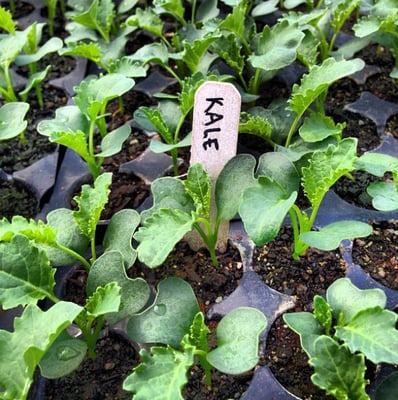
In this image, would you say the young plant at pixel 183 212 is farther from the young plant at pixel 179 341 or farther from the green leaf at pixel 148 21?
the green leaf at pixel 148 21

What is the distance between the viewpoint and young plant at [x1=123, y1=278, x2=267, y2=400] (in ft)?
2.25

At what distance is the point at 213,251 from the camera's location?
3.15 ft

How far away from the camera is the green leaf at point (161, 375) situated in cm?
67

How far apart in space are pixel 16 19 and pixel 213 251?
105 centimetres

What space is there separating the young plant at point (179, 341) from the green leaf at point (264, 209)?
0.11 meters

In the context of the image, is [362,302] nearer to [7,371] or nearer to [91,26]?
[7,371]

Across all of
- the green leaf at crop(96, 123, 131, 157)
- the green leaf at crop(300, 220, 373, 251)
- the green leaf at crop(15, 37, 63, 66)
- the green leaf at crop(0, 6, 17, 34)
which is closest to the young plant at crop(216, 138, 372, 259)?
the green leaf at crop(300, 220, 373, 251)

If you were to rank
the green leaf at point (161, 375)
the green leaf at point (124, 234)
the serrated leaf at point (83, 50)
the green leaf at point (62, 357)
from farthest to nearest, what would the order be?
the serrated leaf at point (83, 50)
the green leaf at point (124, 234)
the green leaf at point (62, 357)
the green leaf at point (161, 375)

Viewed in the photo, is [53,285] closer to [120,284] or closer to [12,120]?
[120,284]

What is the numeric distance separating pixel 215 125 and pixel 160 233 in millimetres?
216

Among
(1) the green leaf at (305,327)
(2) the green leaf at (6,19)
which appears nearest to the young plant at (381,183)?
(1) the green leaf at (305,327)

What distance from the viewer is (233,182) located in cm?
92

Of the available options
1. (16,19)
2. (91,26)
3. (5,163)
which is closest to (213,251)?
(5,163)

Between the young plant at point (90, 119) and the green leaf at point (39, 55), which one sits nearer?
the young plant at point (90, 119)
